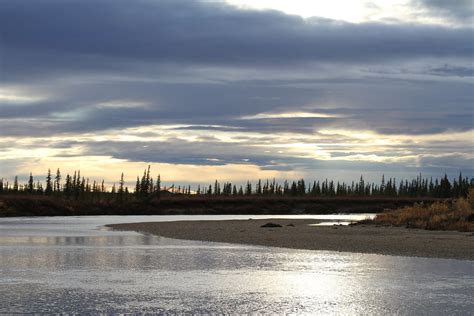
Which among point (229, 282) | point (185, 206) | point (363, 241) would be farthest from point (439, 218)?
point (185, 206)

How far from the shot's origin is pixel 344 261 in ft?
84.8

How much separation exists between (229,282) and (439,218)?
3233cm

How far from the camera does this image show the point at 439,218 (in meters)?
49.0

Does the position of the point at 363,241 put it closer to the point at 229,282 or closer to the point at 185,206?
the point at 229,282

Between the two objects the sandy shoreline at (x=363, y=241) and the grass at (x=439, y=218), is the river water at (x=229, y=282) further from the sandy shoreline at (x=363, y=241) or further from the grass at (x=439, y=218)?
the grass at (x=439, y=218)

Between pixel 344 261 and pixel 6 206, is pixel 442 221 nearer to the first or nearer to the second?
pixel 344 261

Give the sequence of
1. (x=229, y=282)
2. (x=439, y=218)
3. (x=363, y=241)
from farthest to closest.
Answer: (x=439, y=218) → (x=363, y=241) → (x=229, y=282)

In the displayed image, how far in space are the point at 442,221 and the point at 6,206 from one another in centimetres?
6320

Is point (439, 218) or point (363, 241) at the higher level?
point (439, 218)

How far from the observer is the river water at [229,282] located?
51.9 ft

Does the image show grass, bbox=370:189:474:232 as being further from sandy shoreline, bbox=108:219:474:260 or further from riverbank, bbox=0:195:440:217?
riverbank, bbox=0:195:440:217

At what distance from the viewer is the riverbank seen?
9981cm

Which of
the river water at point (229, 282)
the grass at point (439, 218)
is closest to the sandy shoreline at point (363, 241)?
the grass at point (439, 218)

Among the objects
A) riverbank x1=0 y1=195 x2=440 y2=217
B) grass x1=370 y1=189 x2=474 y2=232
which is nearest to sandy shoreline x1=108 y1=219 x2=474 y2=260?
grass x1=370 y1=189 x2=474 y2=232
